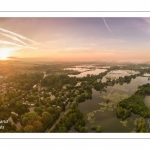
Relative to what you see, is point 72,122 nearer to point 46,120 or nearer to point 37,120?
point 46,120

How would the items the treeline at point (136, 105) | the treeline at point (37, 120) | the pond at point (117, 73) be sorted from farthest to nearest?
the pond at point (117, 73) < the treeline at point (136, 105) < the treeline at point (37, 120)

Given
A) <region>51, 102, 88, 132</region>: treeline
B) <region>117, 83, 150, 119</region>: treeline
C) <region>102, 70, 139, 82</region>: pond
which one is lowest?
<region>51, 102, 88, 132</region>: treeline

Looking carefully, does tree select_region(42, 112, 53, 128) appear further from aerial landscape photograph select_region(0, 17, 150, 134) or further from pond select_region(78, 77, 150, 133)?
pond select_region(78, 77, 150, 133)

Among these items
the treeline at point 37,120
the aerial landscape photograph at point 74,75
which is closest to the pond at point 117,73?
the aerial landscape photograph at point 74,75

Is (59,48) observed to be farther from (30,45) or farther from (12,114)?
(12,114)

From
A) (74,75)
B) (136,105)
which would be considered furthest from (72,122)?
(136,105)

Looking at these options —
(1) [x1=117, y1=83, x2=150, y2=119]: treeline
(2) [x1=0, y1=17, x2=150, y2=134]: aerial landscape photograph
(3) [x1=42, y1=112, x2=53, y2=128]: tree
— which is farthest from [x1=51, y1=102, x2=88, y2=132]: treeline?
(1) [x1=117, y1=83, x2=150, y2=119]: treeline

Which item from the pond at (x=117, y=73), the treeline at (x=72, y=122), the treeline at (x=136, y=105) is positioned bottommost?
the treeline at (x=72, y=122)

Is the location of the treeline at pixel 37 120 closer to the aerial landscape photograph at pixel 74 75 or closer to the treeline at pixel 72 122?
the aerial landscape photograph at pixel 74 75
